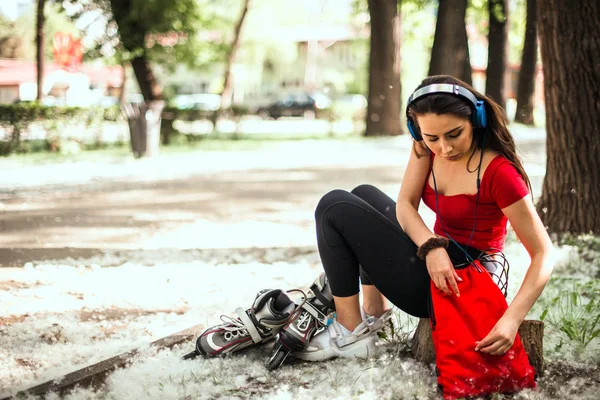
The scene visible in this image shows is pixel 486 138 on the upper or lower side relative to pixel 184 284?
upper

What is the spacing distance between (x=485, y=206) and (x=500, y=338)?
55 centimetres

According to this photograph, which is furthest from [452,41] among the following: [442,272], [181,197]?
[442,272]

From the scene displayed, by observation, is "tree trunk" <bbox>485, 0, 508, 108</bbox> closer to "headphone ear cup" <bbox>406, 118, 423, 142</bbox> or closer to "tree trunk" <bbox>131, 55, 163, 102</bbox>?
"tree trunk" <bbox>131, 55, 163, 102</bbox>

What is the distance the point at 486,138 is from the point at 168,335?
194 cm

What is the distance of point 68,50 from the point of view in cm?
2080

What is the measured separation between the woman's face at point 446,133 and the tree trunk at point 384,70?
1699cm

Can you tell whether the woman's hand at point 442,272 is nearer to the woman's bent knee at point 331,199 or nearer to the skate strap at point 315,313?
the woman's bent knee at point 331,199

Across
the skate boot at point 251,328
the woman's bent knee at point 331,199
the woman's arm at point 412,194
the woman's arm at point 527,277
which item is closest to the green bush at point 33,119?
the skate boot at point 251,328

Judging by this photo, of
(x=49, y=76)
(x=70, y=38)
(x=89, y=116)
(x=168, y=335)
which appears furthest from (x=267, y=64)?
(x=168, y=335)

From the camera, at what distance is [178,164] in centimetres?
1383

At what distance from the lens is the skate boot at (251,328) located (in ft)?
11.5

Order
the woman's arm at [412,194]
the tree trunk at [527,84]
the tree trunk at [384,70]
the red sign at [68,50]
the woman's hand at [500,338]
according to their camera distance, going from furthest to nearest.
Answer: the tree trunk at [527,84] < the red sign at [68,50] < the tree trunk at [384,70] < the woman's arm at [412,194] < the woman's hand at [500,338]

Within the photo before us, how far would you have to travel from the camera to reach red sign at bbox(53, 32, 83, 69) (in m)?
20.3

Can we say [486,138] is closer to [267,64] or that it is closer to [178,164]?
[178,164]
